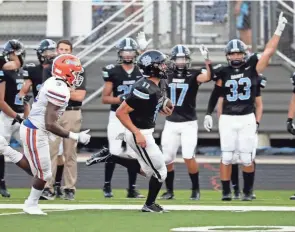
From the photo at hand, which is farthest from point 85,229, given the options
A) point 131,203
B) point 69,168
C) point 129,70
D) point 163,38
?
point 163,38

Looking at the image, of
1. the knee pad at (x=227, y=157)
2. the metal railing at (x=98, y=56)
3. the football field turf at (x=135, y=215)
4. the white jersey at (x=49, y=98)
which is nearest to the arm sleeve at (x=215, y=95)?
the knee pad at (x=227, y=157)

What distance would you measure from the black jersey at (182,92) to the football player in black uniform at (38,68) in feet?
4.55

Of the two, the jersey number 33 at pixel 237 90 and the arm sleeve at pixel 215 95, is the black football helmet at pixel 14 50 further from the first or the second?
the jersey number 33 at pixel 237 90

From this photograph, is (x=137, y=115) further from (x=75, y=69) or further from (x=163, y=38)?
(x=163, y=38)

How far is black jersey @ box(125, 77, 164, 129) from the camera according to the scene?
9278 millimetres

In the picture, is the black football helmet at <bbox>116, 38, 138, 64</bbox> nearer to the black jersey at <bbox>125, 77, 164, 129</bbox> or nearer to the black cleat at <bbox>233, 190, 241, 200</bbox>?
the black cleat at <bbox>233, 190, 241, 200</bbox>

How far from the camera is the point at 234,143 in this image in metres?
11.3

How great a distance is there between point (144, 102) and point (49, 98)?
900mm

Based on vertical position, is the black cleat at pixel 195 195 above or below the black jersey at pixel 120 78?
below

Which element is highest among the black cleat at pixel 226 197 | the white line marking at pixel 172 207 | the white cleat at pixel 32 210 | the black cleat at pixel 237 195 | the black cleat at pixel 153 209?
the white cleat at pixel 32 210

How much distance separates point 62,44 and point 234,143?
7.09ft

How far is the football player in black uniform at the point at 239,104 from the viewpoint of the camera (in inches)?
442

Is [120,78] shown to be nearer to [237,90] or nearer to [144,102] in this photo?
[237,90]

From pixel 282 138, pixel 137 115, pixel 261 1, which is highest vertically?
pixel 261 1
